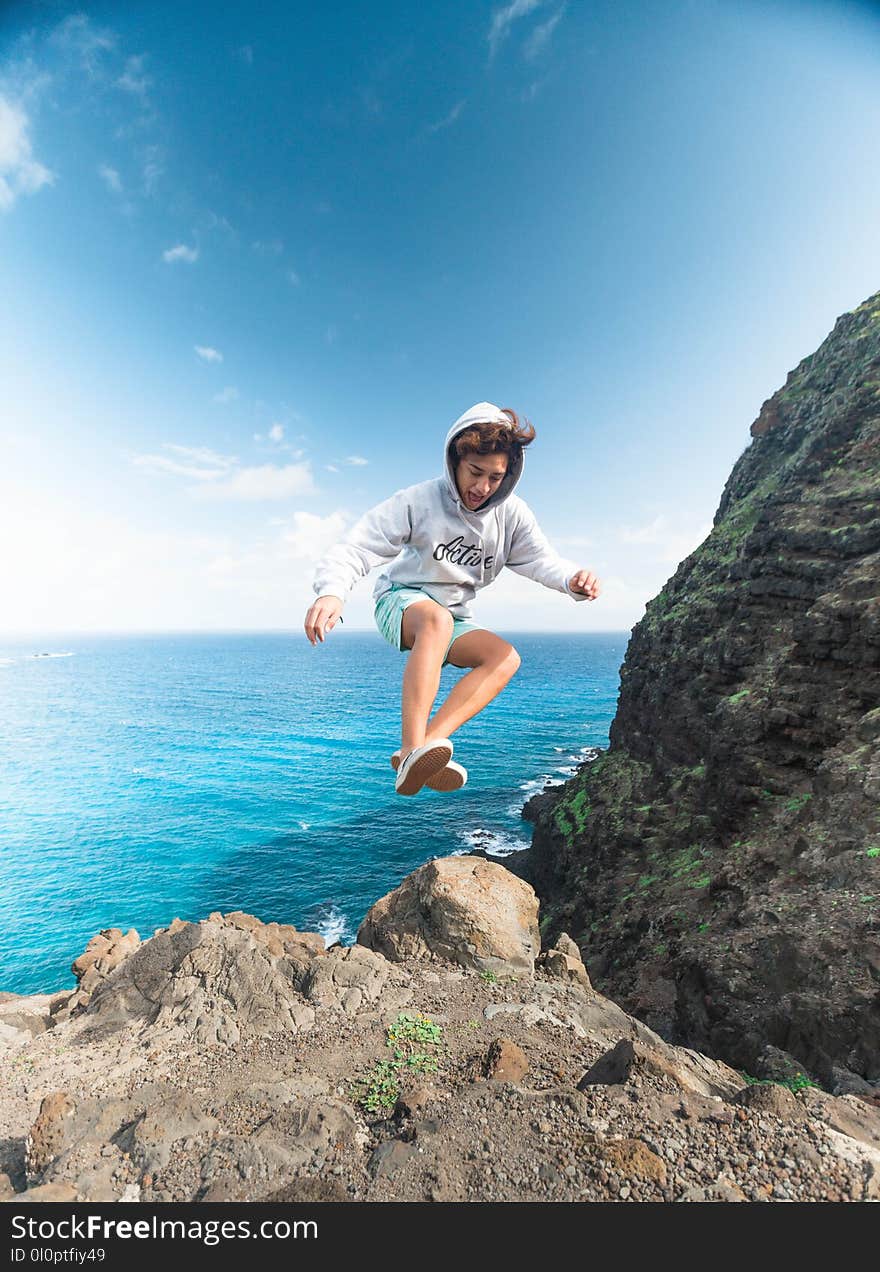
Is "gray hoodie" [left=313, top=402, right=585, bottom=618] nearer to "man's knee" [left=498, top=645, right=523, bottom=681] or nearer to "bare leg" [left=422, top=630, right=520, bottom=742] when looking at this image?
"bare leg" [left=422, top=630, right=520, bottom=742]

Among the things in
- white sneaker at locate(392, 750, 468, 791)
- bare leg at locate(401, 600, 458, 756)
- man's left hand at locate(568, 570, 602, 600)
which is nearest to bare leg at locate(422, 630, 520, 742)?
bare leg at locate(401, 600, 458, 756)

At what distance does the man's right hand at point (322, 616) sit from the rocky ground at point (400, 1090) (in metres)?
3.44

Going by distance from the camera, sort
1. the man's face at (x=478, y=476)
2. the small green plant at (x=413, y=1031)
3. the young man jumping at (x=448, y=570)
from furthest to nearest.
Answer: the small green plant at (x=413, y=1031), the man's face at (x=478, y=476), the young man jumping at (x=448, y=570)

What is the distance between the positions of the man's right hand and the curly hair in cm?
125

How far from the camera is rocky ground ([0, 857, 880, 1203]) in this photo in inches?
118

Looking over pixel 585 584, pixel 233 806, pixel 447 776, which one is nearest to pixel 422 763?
pixel 447 776

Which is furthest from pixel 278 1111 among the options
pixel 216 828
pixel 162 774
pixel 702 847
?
pixel 162 774

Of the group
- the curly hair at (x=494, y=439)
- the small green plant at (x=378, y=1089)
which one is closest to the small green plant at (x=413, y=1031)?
the small green plant at (x=378, y=1089)

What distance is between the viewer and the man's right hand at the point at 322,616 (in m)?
2.43

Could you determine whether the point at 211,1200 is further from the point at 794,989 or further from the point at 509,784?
the point at 509,784

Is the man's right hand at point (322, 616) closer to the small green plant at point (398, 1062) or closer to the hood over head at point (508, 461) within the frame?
the hood over head at point (508, 461)

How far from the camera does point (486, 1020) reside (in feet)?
18.7
